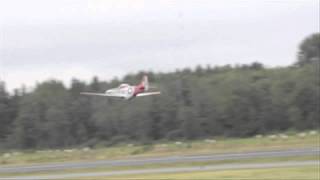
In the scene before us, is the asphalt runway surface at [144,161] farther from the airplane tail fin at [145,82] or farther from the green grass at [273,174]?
the airplane tail fin at [145,82]

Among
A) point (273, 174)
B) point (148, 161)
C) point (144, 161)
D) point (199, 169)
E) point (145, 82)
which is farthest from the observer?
point (144, 161)

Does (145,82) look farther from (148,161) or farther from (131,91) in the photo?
(148,161)

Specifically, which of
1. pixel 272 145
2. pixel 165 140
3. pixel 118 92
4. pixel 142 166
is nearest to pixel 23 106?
pixel 118 92

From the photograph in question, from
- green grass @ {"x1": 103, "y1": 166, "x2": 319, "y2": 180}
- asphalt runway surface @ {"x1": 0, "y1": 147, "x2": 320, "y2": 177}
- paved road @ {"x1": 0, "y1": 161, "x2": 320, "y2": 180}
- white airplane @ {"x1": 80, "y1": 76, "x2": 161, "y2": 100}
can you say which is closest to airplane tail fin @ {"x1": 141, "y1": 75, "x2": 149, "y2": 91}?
white airplane @ {"x1": 80, "y1": 76, "x2": 161, "y2": 100}

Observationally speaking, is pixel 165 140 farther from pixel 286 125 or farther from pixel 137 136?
pixel 286 125

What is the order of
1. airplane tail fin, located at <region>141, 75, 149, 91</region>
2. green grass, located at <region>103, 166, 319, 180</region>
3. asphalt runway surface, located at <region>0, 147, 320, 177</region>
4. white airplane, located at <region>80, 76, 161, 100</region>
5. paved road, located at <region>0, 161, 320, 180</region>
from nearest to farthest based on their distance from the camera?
white airplane, located at <region>80, 76, 161, 100</region> < airplane tail fin, located at <region>141, 75, 149, 91</region> < green grass, located at <region>103, 166, 319, 180</region> < paved road, located at <region>0, 161, 320, 180</region> < asphalt runway surface, located at <region>0, 147, 320, 177</region>

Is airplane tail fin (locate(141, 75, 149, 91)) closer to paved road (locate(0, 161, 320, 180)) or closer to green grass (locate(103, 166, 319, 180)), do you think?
green grass (locate(103, 166, 319, 180))

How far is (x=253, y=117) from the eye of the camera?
57.8m

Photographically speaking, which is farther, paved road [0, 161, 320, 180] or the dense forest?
paved road [0, 161, 320, 180]

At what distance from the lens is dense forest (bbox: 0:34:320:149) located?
16750 mm

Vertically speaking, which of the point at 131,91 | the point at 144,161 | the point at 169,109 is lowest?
the point at 144,161

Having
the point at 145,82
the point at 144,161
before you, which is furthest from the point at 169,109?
the point at 145,82

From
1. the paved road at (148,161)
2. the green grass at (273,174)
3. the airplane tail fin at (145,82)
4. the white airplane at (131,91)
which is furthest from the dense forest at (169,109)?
the green grass at (273,174)

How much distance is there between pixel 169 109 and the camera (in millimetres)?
30016
